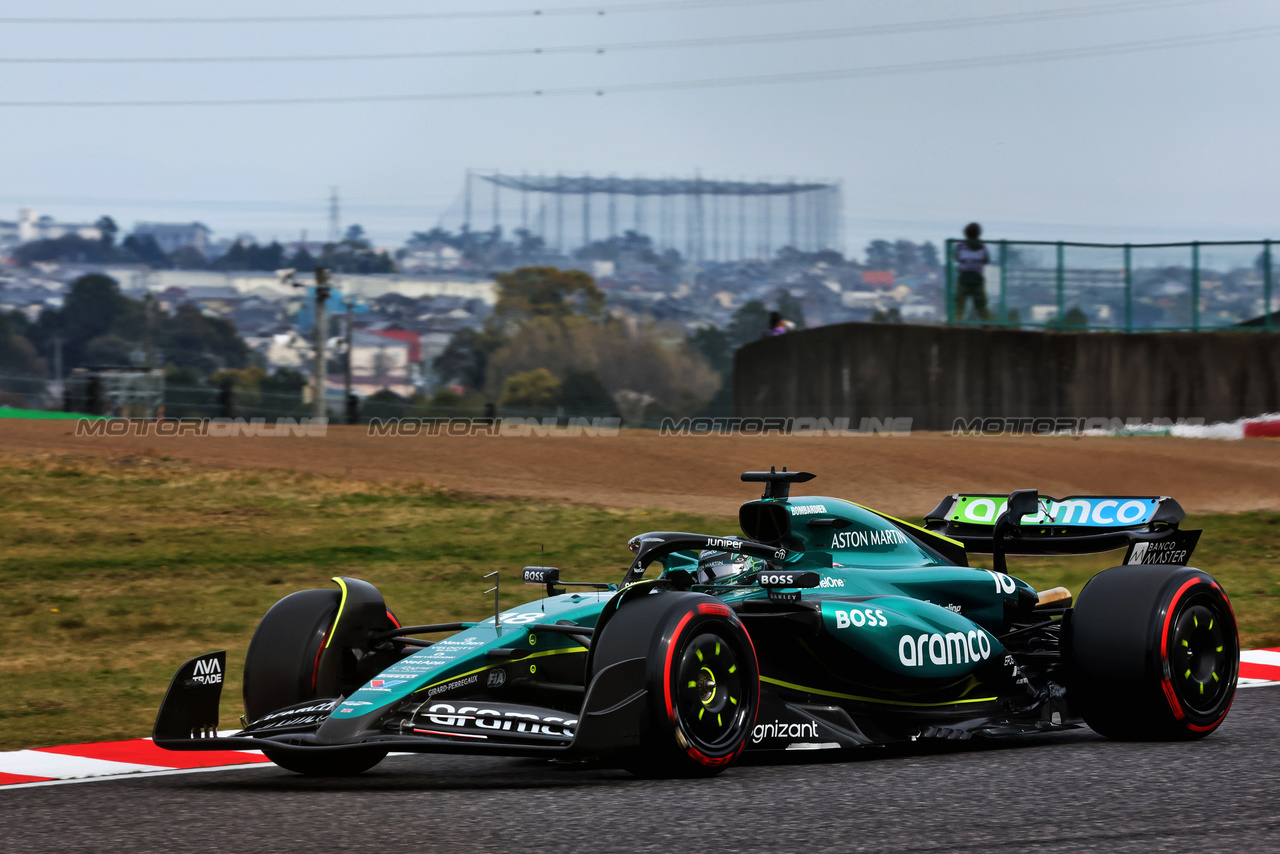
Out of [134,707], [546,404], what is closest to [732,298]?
[546,404]

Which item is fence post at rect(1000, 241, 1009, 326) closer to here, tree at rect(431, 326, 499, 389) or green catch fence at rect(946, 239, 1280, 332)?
green catch fence at rect(946, 239, 1280, 332)

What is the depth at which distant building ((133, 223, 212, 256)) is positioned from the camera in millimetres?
98625

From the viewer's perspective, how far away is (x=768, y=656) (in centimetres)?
621

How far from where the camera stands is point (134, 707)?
8.50 meters

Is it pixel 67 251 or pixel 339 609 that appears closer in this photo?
pixel 339 609

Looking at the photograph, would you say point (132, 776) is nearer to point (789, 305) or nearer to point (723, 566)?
point (723, 566)

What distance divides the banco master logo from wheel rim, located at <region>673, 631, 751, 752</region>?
0.98 m

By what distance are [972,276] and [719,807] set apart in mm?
24845

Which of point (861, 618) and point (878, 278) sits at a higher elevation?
point (878, 278)

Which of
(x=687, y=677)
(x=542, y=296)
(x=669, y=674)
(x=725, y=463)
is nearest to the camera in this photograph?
(x=669, y=674)

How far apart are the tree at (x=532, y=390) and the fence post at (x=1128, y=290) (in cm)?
3703

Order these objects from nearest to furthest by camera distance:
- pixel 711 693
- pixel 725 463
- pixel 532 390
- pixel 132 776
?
pixel 711 693
pixel 132 776
pixel 725 463
pixel 532 390

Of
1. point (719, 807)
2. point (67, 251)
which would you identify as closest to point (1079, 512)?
point (719, 807)

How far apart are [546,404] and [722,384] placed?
7.89 meters
